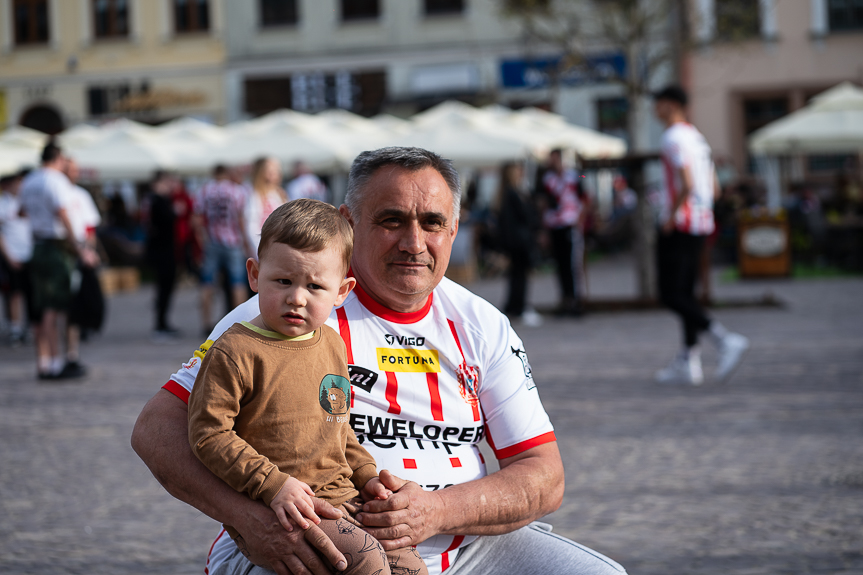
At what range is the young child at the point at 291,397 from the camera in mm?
2068

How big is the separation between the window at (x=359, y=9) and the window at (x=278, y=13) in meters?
1.47

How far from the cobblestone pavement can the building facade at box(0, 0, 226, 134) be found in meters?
22.2

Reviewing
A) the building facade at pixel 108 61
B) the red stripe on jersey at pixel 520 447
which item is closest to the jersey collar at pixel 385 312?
the red stripe on jersey at pixel 520 447

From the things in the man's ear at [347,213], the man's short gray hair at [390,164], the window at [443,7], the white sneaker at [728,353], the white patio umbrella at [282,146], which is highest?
the window at [443,7]

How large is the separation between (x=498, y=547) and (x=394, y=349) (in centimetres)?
55

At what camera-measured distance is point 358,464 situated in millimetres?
2289

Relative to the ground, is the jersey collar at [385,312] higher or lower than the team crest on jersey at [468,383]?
higher

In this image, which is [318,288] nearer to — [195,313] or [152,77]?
[195,313]

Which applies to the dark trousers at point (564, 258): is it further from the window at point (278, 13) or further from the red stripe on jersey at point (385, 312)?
the window at point (278, 13)

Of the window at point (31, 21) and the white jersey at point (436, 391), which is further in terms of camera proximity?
the window at point (31, 21)

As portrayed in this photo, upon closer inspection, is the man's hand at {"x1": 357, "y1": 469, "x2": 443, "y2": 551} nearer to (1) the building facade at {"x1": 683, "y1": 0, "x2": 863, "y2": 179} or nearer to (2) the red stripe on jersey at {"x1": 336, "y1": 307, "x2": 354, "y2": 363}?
(2) the red stripe on jersey at {"x1": 336, "y1": 307, "x2": 354, "y2": 363}

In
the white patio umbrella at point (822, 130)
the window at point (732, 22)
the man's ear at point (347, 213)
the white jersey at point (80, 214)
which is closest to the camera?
the man's ear at point (347, 213)

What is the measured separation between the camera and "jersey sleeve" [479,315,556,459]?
102 inches

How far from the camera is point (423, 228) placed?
262 centimetres
